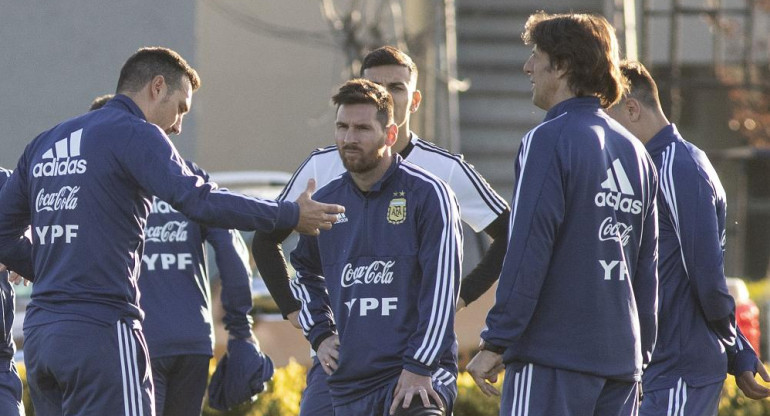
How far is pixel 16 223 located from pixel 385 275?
58.9 inches

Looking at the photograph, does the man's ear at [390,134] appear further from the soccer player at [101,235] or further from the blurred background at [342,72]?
the blurred background at [342,72]

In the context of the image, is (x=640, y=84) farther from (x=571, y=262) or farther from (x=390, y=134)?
(x=571, y=262)

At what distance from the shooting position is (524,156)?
4699mm

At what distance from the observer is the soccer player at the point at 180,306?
276 inches

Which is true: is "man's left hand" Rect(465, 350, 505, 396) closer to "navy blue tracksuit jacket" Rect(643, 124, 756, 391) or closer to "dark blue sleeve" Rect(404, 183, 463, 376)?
"dark blue sleeve" Rect(404, 183, 463, 376)

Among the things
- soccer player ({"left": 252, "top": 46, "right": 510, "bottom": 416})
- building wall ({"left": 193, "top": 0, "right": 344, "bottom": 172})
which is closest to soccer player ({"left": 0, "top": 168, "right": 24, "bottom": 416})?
soccer player ({"left": 252, "top": 46, "right": 510, "bottom": 416})

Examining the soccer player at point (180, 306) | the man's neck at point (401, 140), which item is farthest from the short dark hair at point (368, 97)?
the soccer player at point (180, 306)

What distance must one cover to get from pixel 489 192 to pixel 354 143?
1.02 metres

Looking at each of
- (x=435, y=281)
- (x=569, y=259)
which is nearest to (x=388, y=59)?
(x=435, y=281)

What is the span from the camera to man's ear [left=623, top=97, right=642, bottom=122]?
5.88 meters

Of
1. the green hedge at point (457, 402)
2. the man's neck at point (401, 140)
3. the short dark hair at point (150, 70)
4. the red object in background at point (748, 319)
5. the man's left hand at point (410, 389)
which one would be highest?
the short dark hair at point (150, 70)

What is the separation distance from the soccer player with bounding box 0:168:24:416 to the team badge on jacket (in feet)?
5.82

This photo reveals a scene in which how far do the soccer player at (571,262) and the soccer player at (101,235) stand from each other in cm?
97

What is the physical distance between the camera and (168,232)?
7.05 meters
